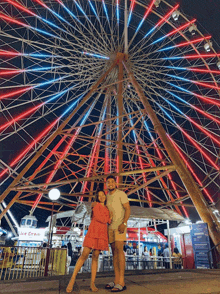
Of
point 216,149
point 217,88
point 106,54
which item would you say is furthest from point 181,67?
point 216,149

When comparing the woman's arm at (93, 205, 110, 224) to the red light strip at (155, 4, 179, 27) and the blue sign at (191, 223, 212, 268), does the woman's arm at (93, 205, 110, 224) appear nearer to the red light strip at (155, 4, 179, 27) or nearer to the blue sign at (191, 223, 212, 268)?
the blue sign at (191, 223, 212, 268)

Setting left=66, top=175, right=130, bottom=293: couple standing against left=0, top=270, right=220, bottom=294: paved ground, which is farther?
left=66, top=175, right=130, bottom=293: couple standing

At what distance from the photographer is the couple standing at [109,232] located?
11.5 ft

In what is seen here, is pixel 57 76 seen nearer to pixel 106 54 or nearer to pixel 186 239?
pixel 106 54

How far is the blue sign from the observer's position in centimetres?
927

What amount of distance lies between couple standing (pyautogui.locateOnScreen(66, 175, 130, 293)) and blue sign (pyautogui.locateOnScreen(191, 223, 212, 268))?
676cm

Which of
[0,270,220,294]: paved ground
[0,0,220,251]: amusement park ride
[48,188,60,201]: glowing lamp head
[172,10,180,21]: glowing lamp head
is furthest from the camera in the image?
[172,10,180,21]: glowing lamp head

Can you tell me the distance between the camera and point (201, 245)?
31.9 feet

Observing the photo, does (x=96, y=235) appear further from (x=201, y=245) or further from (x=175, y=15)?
(x=175, y=15)

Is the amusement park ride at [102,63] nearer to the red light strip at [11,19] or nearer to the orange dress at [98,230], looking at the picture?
the red light strip at [11,19]

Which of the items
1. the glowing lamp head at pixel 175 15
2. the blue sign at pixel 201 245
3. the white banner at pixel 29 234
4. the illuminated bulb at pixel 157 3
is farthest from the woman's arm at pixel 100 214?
the glowing lamp head at pixel 175 15

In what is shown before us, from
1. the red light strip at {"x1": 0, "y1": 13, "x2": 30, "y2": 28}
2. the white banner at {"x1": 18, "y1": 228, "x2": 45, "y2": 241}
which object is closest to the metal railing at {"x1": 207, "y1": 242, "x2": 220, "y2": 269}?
the white banner at {"x1": 18, "y1": 228, "x2": 45, "y2": 241}

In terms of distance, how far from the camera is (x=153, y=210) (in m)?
12.3

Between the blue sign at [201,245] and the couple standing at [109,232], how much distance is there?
676 cm
